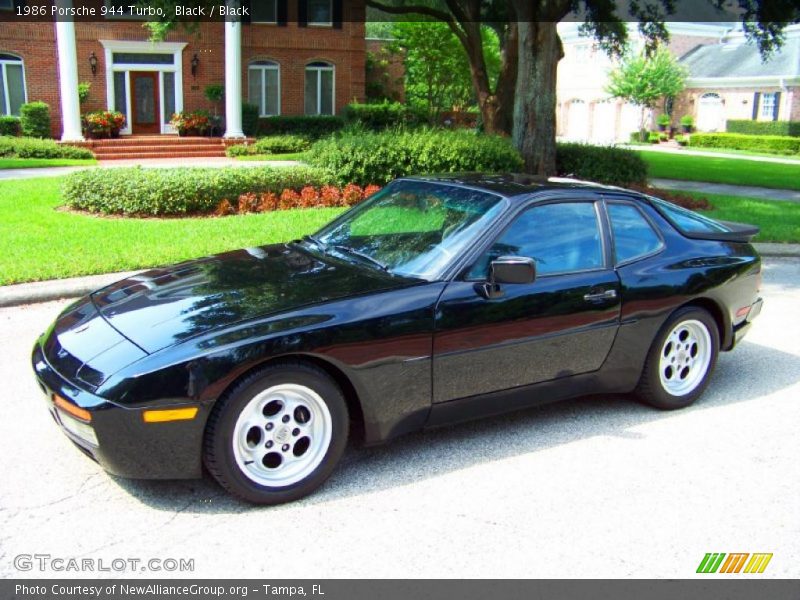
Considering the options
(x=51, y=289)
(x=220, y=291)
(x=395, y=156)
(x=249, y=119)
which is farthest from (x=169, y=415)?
(x=249, y=119)

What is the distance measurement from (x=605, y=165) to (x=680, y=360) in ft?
39.1

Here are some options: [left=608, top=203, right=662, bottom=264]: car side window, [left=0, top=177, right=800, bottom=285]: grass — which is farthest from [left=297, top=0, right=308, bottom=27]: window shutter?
[left=608, top=203, right=662, bottom=264]: car side window

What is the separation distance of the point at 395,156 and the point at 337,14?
1847cm

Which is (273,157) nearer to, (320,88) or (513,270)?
(320,88)

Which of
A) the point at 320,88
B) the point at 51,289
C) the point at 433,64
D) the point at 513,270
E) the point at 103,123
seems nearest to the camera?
the point at 513,270

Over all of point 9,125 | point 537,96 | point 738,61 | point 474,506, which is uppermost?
point 738,61

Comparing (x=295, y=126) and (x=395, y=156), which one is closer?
(x=395, y=156)

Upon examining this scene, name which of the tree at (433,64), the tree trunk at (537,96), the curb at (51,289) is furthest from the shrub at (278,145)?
the curb at (51,289)

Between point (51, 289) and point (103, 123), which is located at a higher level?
point (103, 123)

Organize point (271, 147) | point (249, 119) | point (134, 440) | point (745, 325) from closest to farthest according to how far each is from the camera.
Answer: point (134, 440) < point (745, 325) < point (271, 147) < point (249, 119)

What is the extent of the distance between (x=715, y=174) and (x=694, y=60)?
34.3 meters

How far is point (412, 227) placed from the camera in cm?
483

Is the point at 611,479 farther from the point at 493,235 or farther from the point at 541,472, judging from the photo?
the point at 493,235

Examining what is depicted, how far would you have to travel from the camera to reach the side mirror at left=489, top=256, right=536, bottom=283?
4.14 m
